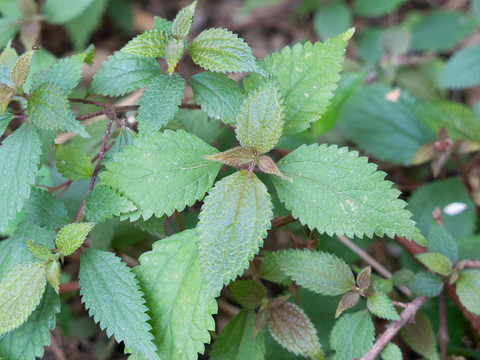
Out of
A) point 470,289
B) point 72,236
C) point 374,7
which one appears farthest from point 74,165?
point 374,7

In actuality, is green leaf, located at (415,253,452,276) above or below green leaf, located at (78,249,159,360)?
below

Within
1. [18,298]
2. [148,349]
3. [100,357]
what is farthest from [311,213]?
[100,357]

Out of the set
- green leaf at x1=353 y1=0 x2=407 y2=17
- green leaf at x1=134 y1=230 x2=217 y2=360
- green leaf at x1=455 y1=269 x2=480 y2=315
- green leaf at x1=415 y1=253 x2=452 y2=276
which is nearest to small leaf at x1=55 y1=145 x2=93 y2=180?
green leaf at x1=134 y1=230 x2=217 y2=360

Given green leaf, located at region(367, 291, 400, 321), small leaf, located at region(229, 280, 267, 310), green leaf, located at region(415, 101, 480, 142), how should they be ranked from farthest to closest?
green leaf, located at region(415, 101, 480, 142) → small leaf, located at region(229, 280, 267, 310) → green leaf, located at region(367, 291, 400, 321)

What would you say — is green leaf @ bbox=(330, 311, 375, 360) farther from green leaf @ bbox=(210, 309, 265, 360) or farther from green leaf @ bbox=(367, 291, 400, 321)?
green leaf @ bbox=(210, 309, 265, 360)

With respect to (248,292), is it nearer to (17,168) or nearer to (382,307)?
(382,307)

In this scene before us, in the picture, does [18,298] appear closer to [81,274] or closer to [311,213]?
[81,274]

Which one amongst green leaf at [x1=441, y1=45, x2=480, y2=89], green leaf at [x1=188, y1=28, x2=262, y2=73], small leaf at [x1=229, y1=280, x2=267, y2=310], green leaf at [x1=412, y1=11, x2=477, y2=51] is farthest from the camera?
green leaf at [x1=412, y1=11, x2=477, y2=51]

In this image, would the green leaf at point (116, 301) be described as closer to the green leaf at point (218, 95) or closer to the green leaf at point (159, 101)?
the green leaf at point (159, 101)

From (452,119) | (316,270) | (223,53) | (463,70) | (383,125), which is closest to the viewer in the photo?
(223,53)
